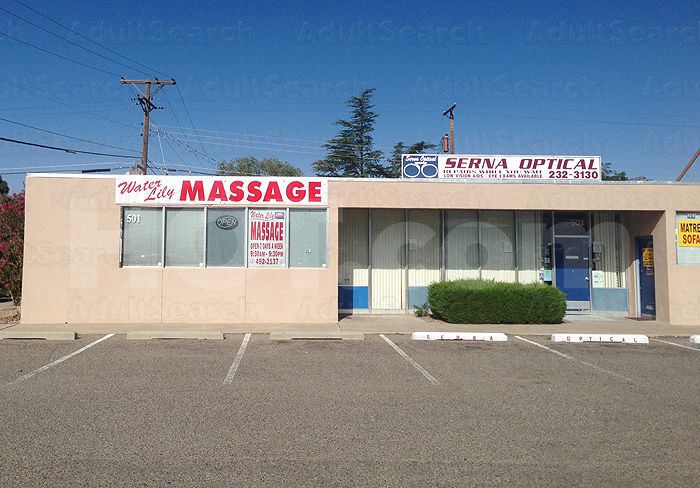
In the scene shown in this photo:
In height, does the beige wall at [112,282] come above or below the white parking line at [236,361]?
above

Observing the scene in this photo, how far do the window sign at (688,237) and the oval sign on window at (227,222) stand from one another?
11100 millimetres

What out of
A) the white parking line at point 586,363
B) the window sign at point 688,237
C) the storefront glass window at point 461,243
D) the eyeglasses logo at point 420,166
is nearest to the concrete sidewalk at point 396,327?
the white parking line at point 586,363

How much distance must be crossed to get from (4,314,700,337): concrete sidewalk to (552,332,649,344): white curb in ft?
2.70

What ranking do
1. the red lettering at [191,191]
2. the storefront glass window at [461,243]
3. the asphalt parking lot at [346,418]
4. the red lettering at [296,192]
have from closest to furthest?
the asphalt parking lot at [346,418]
the red lettering at [191,191]
the red lettering at [296,192]
the storefront glass window at [461,243]

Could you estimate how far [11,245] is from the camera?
587 inches

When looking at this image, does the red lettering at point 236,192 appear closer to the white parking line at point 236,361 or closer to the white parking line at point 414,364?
the white parking line at point 236,361

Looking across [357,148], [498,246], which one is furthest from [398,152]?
[498,246]

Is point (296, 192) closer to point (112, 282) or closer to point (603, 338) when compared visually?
point (112, 282)

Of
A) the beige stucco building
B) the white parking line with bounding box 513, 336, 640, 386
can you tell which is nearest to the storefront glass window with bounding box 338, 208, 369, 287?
the beige stucco building

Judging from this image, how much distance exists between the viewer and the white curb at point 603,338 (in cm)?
1216

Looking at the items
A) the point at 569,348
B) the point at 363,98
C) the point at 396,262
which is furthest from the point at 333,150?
the point at 569,348

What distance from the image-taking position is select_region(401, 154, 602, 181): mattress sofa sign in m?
15.8

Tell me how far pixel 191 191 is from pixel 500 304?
7.98 metres

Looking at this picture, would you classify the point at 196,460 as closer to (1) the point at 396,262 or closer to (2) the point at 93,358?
(2) the point at 93,358
